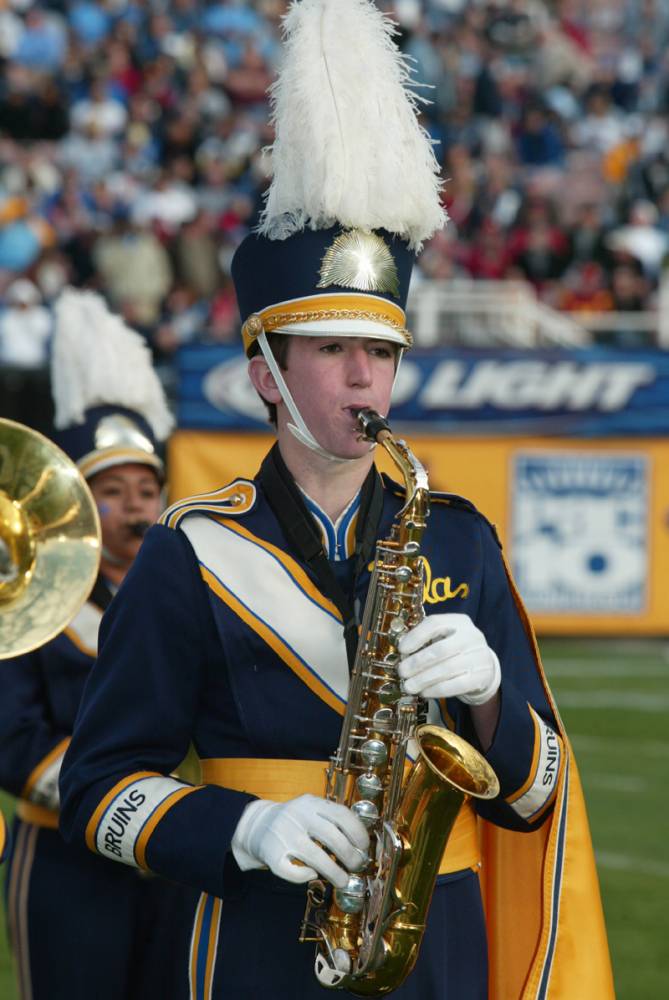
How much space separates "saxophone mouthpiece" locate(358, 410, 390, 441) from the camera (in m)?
2.70

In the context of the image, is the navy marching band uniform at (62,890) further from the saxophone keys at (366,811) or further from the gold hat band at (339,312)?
the gold hat band at (339,312)

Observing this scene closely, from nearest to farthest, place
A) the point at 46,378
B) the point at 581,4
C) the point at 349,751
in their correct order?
the point at 349,751, the point at 46,378, the point at 581,4

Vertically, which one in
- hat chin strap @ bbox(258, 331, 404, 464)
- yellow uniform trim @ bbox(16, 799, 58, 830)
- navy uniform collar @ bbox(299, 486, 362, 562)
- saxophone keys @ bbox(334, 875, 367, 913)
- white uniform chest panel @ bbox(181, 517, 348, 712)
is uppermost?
hat chin strap @ bbox(258, 331, 404, 464)

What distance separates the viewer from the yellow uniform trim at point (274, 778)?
2725 mm

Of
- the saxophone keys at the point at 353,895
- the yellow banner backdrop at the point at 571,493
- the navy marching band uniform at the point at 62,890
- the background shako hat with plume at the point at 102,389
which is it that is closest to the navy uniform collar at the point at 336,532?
the saxophone keys at the point at 353,895

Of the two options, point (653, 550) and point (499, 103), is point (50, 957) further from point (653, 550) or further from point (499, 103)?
point (499, 103)

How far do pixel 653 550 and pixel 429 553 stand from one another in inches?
393

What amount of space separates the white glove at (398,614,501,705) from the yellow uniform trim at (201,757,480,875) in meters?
0.25

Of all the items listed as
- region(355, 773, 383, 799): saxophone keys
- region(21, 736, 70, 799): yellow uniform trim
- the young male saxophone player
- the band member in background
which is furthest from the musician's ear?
region(21, 736, 70, 799): yellow uniform trim

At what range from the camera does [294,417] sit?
9.44ft

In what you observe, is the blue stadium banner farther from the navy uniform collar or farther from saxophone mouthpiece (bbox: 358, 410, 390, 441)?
saxophone mouthpiece (bbox: 358, 410, 390, 441)

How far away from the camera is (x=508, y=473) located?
12664 millimetres

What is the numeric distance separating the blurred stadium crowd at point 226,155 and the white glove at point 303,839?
34.3 feet

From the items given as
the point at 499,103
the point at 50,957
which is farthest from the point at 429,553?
the point at 499,103
